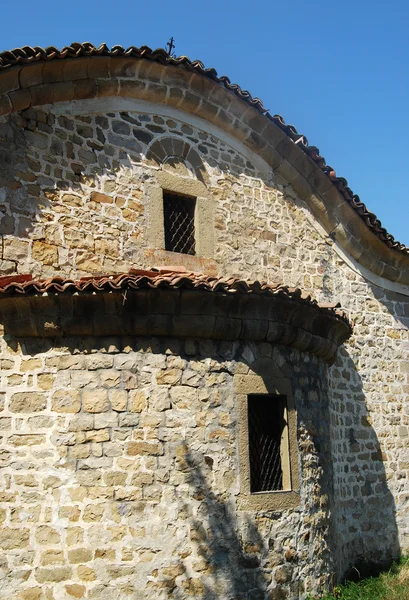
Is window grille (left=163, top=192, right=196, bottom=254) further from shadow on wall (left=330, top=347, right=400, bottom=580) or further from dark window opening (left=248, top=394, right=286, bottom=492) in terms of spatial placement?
shadow on wall (left=330, top=347, right=400, bottom=580)

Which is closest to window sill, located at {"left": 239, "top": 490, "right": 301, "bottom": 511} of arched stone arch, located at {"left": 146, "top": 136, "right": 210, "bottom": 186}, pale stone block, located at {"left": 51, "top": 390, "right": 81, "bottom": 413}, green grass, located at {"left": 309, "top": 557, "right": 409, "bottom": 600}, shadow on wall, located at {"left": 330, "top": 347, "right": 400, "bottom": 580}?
green grass, located at {"left": 309, "top": 557, "right": 409, "bottom": 600}

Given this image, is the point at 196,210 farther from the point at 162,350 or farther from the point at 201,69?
the point at 162,350

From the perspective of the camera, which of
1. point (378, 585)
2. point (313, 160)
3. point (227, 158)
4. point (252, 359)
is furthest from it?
point (313, 160)

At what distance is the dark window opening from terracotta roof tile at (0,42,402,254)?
13.0ft

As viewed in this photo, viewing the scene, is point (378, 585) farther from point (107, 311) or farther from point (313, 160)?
point (313, 160)

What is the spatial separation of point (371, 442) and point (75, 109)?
19.5 ft

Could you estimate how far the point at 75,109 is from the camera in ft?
24.3

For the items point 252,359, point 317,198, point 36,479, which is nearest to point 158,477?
point 36,479

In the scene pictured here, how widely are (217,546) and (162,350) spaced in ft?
5.93

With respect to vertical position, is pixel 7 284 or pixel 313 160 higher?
pixel 313 160

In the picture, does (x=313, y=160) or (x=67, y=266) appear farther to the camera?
(x=313, y=160)

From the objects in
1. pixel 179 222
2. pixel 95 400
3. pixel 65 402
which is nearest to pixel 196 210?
pixel 179 222

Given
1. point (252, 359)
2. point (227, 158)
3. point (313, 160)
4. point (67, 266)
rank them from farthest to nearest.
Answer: point (313, 160) < point (227, 158) < point (67, 266) < point (252, 359)

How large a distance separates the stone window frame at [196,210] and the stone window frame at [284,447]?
1959 mm
